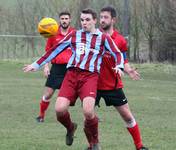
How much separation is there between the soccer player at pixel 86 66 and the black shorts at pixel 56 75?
11.1ft

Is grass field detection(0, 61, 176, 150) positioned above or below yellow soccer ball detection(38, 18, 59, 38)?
below

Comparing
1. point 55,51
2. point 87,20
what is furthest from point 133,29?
point 87,20

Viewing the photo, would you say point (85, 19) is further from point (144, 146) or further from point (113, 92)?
point (144, 146)

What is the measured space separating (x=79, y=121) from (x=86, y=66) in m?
4.05

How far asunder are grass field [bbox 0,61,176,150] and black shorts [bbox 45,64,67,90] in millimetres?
739

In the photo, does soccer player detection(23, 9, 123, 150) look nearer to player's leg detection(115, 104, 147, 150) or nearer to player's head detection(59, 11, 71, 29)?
player's leg detection(115, 104, 147, 150)

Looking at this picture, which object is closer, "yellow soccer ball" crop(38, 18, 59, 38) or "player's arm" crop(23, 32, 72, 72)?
"player's arm" crop(23, 32, 72, 72)

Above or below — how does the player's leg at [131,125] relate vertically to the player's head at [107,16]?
below

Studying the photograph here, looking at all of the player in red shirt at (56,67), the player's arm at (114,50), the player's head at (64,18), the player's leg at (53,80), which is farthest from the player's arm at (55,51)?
the player's leg at (53,80)

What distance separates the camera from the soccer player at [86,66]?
27.4 ft

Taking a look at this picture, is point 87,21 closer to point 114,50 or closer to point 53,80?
point 114,50

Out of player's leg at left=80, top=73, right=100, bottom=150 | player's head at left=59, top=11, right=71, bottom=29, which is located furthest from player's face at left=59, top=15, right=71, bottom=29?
player's leg at left=80, top=73, right=100, bottom=150

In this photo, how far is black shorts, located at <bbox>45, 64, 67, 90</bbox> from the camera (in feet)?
39.3

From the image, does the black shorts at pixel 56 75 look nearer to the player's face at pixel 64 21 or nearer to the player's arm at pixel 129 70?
the player's face at pixel 64 21
